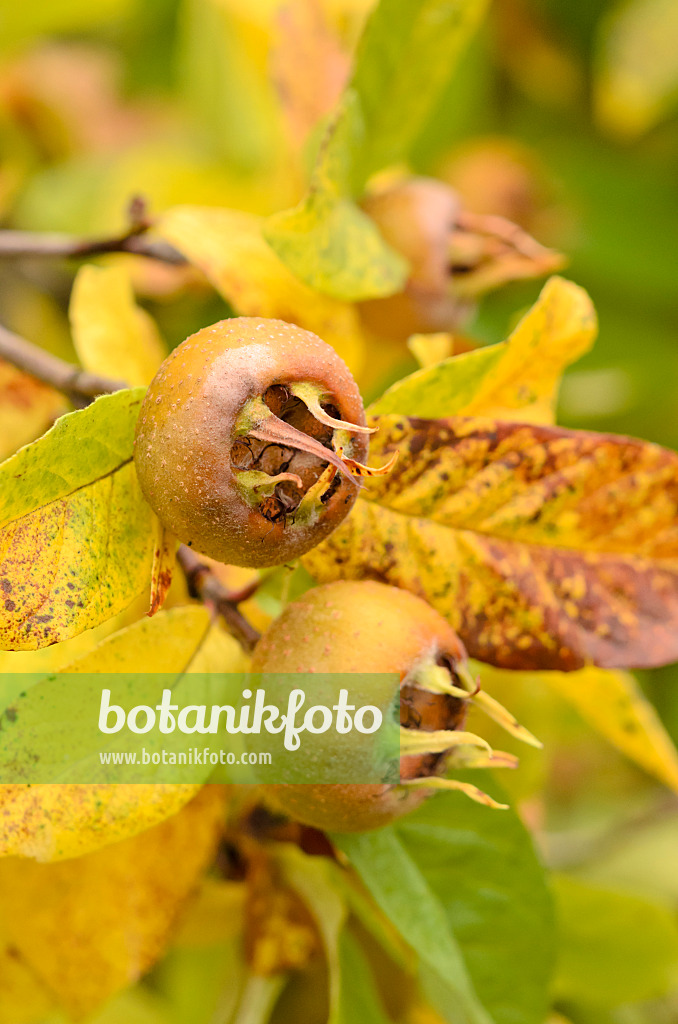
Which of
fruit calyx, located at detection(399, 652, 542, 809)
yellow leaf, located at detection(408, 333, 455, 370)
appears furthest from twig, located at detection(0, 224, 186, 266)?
fruit calyx, located at detection(399, 652, 542, 809)

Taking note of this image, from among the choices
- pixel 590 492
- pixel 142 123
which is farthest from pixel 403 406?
pixel 142 123

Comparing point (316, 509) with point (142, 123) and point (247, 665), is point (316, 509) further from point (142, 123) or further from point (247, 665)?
point (142, 123)

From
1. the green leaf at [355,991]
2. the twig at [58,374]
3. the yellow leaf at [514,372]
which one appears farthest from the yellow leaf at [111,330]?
the green leaf at [355,991]

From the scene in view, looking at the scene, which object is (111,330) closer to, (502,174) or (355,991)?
(355,991)

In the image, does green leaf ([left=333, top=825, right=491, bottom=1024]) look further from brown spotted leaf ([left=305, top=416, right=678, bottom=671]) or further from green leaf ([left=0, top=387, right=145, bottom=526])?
green leaf ([left=0, top=387, right=145, bottom=526])

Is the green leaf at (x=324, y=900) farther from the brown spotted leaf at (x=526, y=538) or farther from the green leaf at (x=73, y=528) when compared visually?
the green leaf at (x=73, y=528)

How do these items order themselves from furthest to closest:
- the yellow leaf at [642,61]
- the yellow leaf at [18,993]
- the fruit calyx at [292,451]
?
the yellow leaf at [642,61] < the yellow leaf at [18,993] < the fruit calyx at [292,451]
